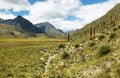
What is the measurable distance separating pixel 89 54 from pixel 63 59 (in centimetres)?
773

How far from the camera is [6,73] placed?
126 feet

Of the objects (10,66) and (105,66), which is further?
(10,66)

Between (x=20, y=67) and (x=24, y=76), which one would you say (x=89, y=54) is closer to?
(x=24, y=76)

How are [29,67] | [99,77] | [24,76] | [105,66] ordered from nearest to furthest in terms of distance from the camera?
[99,77] → [105,66] → [24,76] → [29,67]

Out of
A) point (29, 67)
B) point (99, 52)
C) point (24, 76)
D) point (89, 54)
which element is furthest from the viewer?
point (29, 67)

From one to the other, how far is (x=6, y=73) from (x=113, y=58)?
67.0 feet

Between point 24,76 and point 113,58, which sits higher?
point 113,58

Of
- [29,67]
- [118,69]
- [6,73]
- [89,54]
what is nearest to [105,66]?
[118,69]

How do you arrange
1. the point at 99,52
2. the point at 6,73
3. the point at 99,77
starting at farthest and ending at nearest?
the point at 6,73 → the point at 99,52 → the point at 99,77

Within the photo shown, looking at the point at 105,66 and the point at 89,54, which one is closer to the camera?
the point at 105,66

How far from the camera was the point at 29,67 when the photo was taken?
43.6m

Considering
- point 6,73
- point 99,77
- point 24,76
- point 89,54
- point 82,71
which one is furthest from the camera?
point 6,73

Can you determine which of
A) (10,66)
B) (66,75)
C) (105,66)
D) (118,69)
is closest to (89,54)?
(66,75)

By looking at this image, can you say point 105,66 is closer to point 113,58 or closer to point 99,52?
point 113,58
